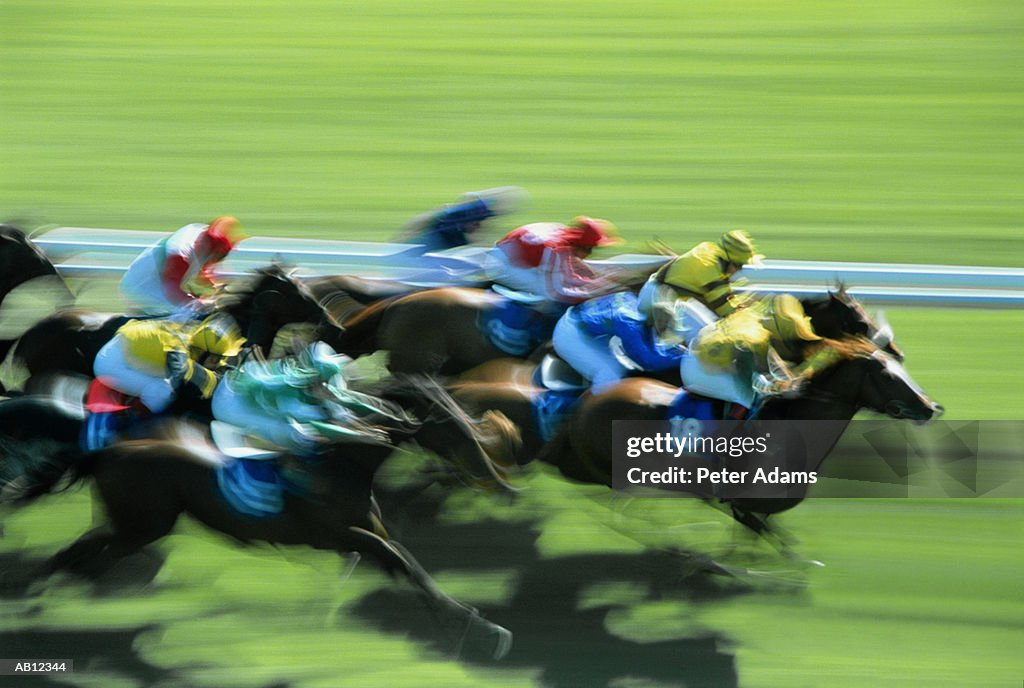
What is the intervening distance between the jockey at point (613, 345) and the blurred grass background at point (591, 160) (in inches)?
20.8

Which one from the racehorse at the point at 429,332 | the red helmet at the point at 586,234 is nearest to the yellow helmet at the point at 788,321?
the red helmet at the point at 586,234

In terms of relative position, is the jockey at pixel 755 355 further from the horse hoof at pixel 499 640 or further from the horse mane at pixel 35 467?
the horse mane at pixel 35 467

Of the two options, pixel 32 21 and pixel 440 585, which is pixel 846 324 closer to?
pixel 440 585

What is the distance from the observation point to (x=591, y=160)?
28.2 ft

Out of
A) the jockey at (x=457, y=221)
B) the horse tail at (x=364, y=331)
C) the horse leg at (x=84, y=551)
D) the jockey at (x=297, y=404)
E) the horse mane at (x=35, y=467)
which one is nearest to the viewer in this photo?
the jockey at (x=297, y=404)

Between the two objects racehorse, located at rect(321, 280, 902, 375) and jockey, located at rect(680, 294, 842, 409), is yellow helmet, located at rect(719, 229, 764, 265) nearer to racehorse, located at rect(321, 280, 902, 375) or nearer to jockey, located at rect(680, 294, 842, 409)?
jockey, located at rect(680, 294, 842, 409)

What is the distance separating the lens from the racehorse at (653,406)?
470cm

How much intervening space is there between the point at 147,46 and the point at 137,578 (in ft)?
19.2

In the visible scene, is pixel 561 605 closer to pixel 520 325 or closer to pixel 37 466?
pixel 520 325

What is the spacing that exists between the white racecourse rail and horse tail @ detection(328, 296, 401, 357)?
0.87ft

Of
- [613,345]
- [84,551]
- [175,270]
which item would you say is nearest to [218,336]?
[175,270]

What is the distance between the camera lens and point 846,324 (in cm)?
489

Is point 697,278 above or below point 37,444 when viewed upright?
above

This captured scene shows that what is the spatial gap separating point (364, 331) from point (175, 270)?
0.86 metres
